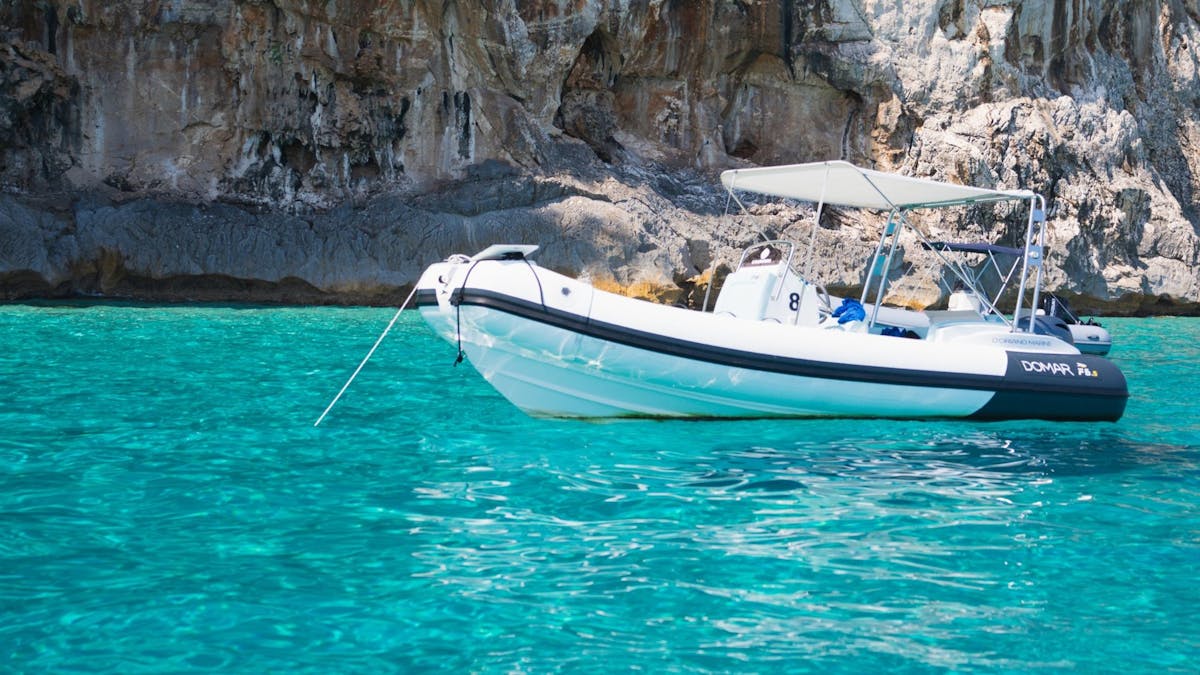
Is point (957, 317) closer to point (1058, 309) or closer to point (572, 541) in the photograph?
point (572, 541)

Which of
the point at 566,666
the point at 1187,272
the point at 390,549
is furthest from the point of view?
the point at 1187,272

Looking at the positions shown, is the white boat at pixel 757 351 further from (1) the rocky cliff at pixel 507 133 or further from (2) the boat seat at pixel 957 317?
(1) the rocky cliff at pixel 507 133

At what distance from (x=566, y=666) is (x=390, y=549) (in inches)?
56.4

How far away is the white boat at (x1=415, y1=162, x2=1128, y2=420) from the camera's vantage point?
7.67 metres

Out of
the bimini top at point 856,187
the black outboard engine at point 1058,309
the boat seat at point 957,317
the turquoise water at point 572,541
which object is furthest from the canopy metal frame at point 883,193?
the black outboard engine at point 1058,309

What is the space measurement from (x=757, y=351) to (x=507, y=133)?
1760 centimetres

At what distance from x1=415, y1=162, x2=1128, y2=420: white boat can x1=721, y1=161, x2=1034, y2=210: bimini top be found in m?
0.03

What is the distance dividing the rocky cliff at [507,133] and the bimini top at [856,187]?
A: 39.7ft

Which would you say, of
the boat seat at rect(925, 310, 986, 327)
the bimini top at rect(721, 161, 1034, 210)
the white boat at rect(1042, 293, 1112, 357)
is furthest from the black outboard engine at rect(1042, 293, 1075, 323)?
the bimini top at rect(721, 161, 1034, 210)

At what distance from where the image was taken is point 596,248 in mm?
23078

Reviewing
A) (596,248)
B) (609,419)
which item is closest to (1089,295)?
(596,248)

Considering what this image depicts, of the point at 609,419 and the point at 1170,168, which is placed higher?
the point at 1170,168

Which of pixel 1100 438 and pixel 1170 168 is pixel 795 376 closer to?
pixel 1100 438

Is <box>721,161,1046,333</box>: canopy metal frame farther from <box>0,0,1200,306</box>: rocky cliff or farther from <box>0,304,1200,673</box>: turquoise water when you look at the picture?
<box>0,0,1200,306</box>: rocky cliff
